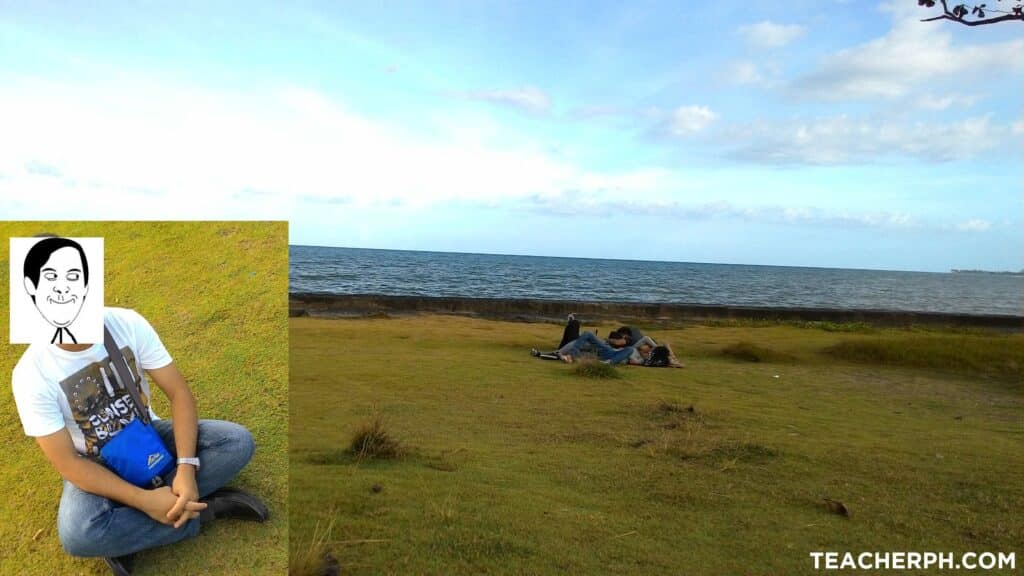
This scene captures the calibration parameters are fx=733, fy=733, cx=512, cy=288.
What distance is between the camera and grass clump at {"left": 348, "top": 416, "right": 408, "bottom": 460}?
498cm

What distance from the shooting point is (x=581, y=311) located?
23.5m

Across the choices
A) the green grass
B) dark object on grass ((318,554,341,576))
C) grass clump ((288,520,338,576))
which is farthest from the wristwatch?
the green grass

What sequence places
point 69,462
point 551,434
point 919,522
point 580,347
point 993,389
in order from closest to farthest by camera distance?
point 69,462
point 919,522
point 551,434
point 993,389
point 580,347

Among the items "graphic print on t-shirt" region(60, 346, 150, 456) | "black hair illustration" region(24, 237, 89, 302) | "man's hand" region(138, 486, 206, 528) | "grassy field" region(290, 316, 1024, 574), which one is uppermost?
"black hair illustration" region(24, 237, 89, 302)

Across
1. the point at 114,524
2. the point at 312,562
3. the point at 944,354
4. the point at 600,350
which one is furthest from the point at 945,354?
the point at 114,524

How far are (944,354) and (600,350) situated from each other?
18.3 ft

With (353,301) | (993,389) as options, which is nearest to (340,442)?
(993,389)

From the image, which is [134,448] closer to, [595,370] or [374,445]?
[374,445]

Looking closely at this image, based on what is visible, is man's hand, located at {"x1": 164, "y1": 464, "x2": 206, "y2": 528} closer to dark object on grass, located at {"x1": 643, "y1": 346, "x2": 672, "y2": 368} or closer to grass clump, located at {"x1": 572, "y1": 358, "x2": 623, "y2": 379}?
grass clump, located at {"x1": 572, "y1": 358, "x2": 623, "y2": 379}

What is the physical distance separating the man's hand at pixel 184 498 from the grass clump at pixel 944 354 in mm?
11489

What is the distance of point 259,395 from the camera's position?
313 cm

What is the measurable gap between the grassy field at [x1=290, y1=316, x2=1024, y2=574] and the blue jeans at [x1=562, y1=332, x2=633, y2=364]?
3.89 feet

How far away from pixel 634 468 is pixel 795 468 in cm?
120

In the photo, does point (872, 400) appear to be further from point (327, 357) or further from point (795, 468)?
point (327, 357)
